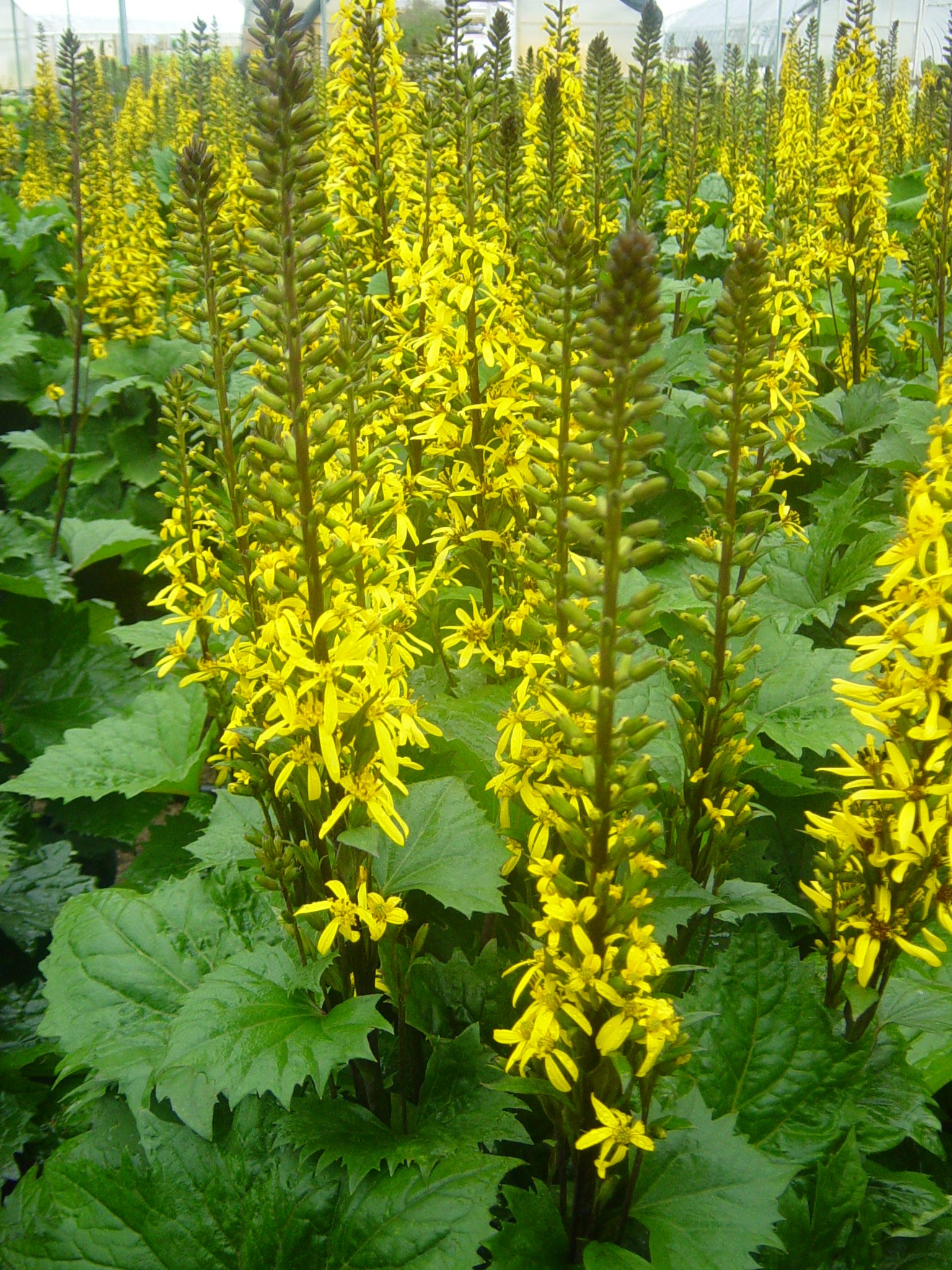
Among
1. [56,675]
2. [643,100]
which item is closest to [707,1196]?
[56,675]

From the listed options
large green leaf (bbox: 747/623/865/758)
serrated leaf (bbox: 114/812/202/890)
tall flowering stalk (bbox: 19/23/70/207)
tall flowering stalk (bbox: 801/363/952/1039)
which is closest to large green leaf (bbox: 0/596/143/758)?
serrated leaf (bbox: 114/812/202/890)

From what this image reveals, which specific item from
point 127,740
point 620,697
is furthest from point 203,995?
point 127,740

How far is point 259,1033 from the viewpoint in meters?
1.89

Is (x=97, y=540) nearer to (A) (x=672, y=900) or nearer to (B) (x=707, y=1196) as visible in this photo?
(A) (x=672, y=900)

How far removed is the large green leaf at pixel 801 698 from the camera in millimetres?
3309

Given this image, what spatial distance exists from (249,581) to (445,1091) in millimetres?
1177

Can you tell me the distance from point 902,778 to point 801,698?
1576mm

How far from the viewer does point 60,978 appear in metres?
2.67

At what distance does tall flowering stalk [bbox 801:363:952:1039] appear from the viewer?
6.00 ft

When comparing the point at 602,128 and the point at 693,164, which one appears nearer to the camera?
the point at 602,128

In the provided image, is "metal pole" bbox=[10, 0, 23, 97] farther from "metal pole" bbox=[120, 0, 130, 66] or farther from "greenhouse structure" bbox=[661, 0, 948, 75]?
"greenhouse structure" bbox=[661, 0, 948, 75]

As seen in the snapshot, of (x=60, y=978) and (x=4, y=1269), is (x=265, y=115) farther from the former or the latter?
(x=4, y=1269)

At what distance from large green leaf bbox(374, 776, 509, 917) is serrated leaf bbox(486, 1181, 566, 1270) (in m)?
0.54

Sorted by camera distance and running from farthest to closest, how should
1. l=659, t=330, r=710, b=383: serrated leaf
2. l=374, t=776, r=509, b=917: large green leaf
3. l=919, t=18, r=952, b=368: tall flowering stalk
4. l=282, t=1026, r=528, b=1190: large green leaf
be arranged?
l=659, t=330, r=710, b=383: serrated leaf → l=919, t=18, r=952, b=368: tall flowering stalk → l=374, t=776, r=509, b=917: large green leaf → l=282, t=1026, r=528, b=1190: large green leaf
